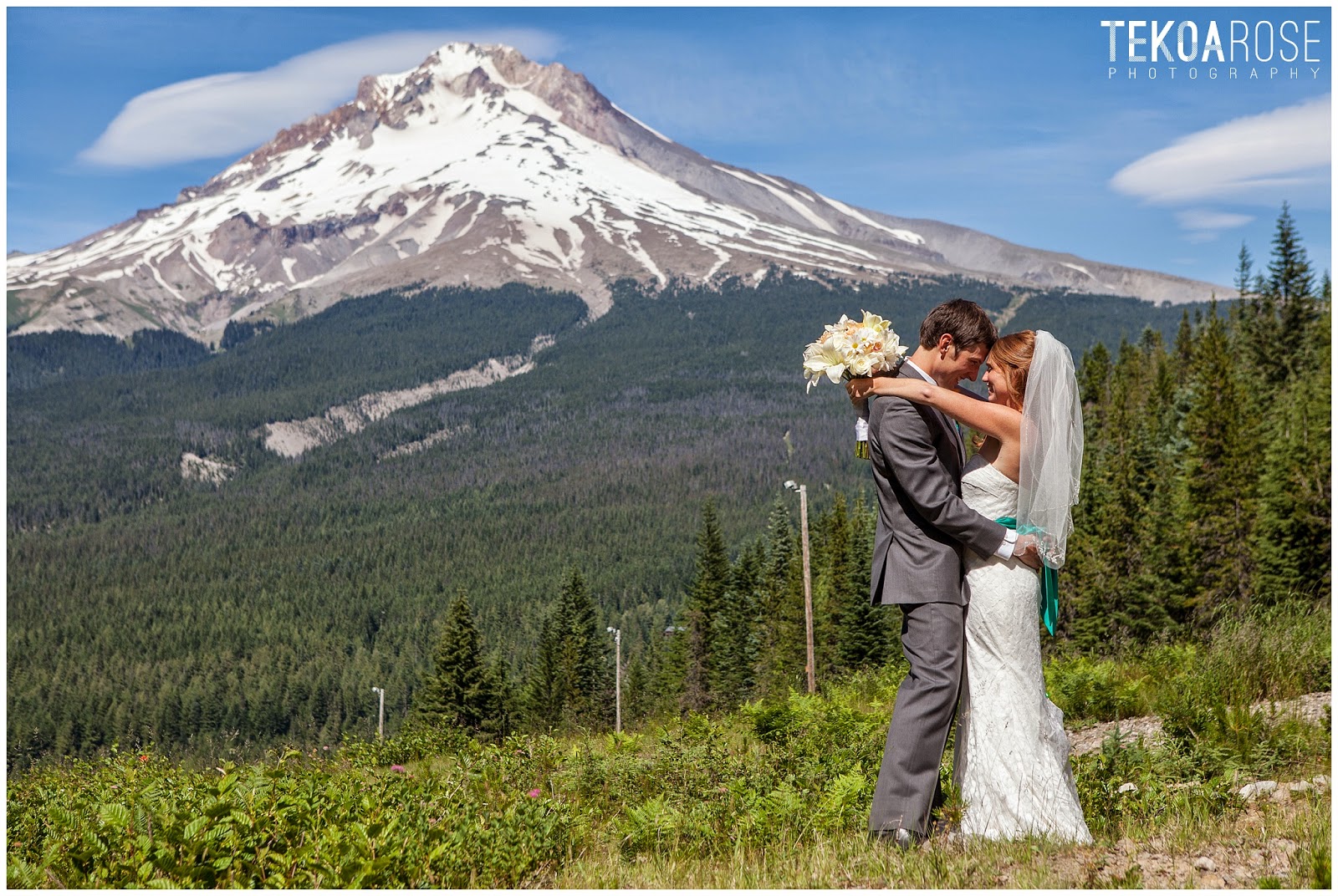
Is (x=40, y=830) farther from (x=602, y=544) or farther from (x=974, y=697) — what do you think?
(x=602, y=544)

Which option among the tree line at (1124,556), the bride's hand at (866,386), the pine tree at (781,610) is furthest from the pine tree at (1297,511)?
the bride's hand at (866,386)

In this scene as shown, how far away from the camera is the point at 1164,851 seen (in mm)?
5375

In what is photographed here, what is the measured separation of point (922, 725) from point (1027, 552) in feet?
3.55

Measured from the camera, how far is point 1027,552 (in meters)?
5.76

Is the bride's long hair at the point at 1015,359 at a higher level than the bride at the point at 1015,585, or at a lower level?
higher

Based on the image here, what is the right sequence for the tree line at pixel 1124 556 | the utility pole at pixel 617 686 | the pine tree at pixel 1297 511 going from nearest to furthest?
the pine tree at pixel 1297 511 < the tree line at pixel 1124 556 < the utility pole at pixel 617 686

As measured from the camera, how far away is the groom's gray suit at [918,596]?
18.4 ft

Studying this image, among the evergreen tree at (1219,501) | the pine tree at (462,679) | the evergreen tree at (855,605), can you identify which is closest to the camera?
the evergreen tree at (1219,501)

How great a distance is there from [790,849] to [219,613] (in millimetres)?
150420

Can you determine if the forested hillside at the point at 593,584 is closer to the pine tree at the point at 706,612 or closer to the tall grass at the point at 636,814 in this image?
the pine tree at the point at 706,612

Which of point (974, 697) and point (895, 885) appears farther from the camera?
point (974, 697)

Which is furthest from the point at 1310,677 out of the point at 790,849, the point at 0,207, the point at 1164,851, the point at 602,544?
the point at 602,544

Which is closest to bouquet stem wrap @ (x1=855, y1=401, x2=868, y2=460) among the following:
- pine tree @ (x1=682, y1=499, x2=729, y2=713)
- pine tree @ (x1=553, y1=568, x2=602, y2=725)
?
pine tree @ (x1=682, y1=499, x2=729, y2=713)

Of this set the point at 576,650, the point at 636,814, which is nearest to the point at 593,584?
the point at 576,650
